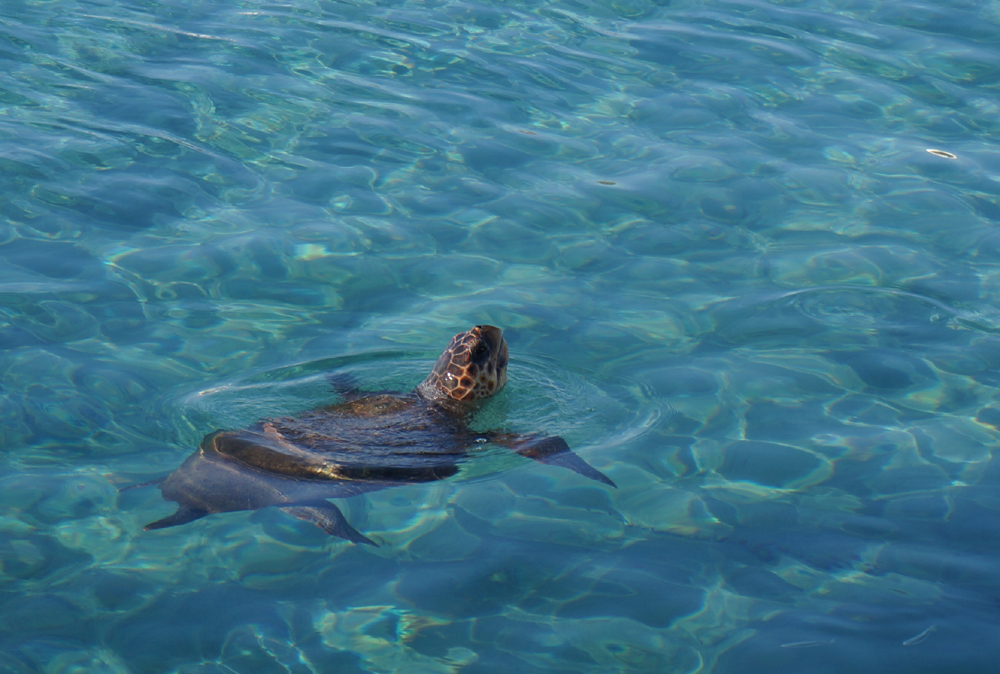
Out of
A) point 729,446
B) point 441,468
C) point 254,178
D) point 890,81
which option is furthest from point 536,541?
point 890,81

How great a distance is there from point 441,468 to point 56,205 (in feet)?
16.9

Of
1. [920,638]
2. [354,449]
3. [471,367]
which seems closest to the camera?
[920,638]

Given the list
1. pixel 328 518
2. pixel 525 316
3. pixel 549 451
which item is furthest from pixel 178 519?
pixel 525 316

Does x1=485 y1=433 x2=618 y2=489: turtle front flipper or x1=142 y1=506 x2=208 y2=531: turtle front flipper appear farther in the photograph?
x1=485 y1=433 x2=618 y2=489: turtle front flipper

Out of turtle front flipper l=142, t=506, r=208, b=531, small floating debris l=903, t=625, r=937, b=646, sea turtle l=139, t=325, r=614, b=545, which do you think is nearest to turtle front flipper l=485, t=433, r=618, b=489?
sea turtle l=139, t=325, r=614, b=545

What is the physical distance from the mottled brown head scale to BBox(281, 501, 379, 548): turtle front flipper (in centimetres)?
159

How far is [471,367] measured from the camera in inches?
262

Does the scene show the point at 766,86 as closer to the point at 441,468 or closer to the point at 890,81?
the point at 890,81

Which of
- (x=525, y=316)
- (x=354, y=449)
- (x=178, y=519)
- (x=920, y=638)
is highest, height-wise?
(x=525, y=316)

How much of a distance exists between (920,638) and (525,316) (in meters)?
3.90

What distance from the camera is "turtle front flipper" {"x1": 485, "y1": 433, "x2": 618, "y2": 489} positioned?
5672 mm

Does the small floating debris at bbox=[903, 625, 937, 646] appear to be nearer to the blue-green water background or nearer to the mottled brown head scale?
the blue-green water background

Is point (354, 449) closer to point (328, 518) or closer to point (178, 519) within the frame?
point (328, 518)

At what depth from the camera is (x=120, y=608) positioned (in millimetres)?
4719
